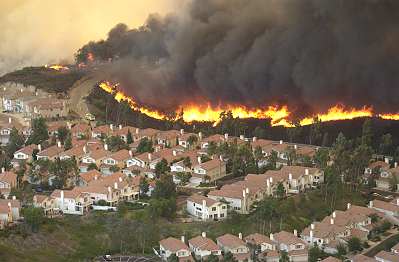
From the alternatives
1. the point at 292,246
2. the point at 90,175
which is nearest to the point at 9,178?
the point at 90,175

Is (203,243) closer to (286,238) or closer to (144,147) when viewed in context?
(286,238)

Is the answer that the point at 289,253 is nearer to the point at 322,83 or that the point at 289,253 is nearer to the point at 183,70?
the point at 322,83

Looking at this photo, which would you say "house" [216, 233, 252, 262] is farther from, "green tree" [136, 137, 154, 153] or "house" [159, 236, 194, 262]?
"green tree" [136, 137, 154, 153]

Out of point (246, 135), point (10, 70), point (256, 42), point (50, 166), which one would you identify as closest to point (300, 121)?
point (246, 135)

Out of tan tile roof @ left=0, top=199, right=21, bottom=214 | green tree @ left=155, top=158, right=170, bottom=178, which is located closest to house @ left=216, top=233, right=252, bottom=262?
tan tile roof @ left=0, top=199, right=21, bottom=214

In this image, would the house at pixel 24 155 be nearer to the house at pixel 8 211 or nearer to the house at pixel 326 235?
the house at pixel 8 211

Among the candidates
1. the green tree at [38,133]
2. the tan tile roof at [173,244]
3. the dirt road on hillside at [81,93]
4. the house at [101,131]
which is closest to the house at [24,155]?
the green tree at [38,133]

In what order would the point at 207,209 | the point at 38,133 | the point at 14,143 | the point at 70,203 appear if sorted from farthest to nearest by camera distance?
the point at 38,133
the point at 14,143
the point at 70,203
the point at 207,209
